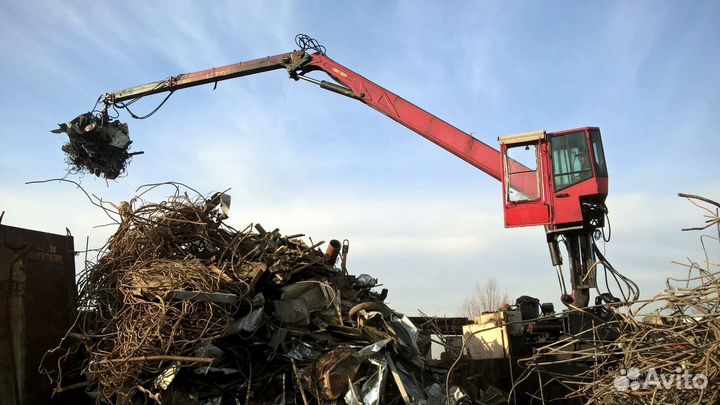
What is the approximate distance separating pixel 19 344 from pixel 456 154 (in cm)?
660

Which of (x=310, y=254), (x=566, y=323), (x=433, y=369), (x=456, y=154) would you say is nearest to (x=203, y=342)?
(x=310, y=254)

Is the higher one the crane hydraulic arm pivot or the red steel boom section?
the red steel boom section

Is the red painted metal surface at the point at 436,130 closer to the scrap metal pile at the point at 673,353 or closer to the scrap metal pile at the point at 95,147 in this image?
the scrap metal pile at the point at 95,147

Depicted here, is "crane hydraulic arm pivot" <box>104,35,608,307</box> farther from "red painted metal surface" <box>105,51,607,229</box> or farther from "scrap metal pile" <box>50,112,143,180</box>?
"scrap metal pile" <box>50,112,143,180</box>

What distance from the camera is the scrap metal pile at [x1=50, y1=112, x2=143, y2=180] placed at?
371 inches

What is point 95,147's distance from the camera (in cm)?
952

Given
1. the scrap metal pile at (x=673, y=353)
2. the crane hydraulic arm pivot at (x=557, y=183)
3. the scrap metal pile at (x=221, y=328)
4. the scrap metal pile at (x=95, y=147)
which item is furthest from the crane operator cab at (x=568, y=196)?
the scrap metal pile at (x=95, y=147)

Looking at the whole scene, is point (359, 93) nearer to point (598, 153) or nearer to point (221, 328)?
point (598, 153)

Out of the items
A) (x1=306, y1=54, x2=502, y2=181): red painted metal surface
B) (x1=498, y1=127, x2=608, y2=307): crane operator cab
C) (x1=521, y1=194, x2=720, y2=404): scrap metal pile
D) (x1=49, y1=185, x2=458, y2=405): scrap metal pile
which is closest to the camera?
(x1=521, y1=194, x2=720, y2=404): scrap metal pile

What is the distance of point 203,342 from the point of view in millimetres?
4707

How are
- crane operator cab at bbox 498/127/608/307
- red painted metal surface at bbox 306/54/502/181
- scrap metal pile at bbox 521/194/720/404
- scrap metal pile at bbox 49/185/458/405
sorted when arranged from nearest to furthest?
scrap metal pile at bbox 521/194/720/404
scrap metal pile at bbox 49/185/458/405
crane operator cab at bbox 498/127/608/307
red painted metal surface at bbox 306/54/502/181

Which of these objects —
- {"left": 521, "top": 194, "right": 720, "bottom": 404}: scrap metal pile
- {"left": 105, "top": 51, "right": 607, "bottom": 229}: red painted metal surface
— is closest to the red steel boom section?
{"left": 105, "top": 51, "right": 607, "bottom": 229}: red painted metal surface

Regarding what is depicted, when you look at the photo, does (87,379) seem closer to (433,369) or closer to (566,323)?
(433,369)

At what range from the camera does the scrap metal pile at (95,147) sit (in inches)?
371
